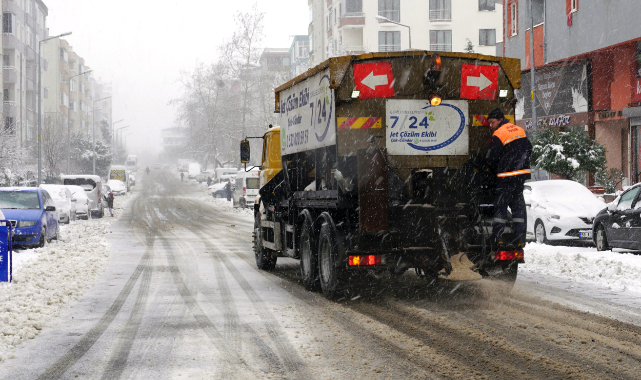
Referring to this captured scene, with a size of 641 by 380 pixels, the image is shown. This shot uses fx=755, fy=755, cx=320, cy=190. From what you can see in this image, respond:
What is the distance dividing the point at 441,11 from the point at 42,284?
6299 centimetres

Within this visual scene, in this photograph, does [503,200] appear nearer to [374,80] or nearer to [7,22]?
[374,80]

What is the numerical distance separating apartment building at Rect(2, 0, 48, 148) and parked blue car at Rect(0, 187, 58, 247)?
37476mm

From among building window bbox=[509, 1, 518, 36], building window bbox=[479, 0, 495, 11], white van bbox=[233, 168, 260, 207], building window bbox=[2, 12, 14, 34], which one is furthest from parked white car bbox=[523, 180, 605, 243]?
building window bbox=[479, 0, 495, 11]

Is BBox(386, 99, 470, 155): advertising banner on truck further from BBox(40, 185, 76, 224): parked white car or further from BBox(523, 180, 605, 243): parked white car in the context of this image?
BBox(40, 185, 76, 224): parked white car

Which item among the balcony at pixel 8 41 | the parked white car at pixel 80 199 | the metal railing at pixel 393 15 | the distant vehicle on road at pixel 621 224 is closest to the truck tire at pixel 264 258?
the distant vehicle on road at pixel 621 224

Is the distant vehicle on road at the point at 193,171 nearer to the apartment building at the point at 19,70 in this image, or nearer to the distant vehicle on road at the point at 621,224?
the apartment building at the point at 19,70

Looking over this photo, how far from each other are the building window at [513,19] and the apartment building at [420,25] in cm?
3079

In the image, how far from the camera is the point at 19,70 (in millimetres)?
61844

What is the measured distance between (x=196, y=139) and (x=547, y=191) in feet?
207

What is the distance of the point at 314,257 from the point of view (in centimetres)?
1048

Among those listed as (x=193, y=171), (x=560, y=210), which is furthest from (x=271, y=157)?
(x=193, y=171)

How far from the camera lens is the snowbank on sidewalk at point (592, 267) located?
36.2 feet

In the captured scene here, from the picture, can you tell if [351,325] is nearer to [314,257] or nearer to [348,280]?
[348,280]

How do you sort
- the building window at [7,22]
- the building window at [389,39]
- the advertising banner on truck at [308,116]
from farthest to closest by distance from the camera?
the building window at [389,39] < the building window at [7,22] < the advertising banner on truck at [308,116]
